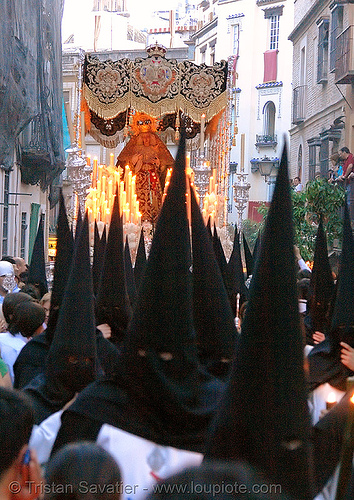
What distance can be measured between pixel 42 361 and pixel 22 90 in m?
11.7

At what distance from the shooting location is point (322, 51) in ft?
73.9

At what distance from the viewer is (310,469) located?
2.25 meters

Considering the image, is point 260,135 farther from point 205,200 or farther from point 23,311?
point 23,311

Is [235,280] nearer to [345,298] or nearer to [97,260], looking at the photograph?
[97,260]

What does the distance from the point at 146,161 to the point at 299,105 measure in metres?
7.63

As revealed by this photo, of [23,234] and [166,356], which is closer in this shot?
[166,356]

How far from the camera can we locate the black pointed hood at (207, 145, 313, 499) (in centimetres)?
222

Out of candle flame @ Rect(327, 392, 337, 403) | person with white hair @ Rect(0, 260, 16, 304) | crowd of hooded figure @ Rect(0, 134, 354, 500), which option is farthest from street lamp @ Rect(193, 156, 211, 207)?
candle flame @ Rect(327, 392, 337, 403)

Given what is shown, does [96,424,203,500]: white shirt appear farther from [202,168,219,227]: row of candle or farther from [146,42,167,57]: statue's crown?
[146,42,167,57]: statue's crown

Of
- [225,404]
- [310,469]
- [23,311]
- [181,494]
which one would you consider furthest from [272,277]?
[23,311]

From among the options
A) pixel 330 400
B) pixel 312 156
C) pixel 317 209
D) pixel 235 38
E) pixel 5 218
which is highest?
pixel 235 38

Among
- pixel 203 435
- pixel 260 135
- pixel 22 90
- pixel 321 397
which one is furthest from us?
pixel 260 135

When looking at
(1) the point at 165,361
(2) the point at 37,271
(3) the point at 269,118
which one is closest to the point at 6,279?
(2) the point at 37,271

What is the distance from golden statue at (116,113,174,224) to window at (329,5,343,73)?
5.04m
